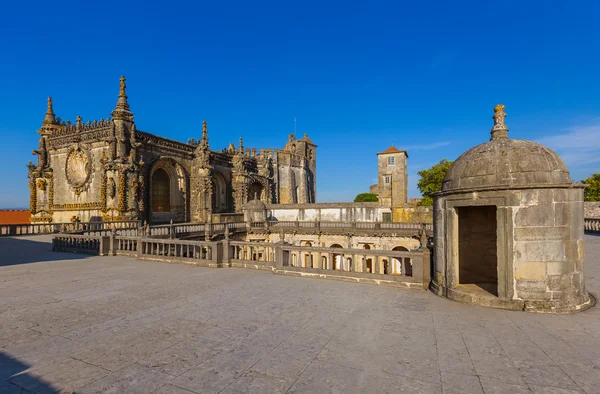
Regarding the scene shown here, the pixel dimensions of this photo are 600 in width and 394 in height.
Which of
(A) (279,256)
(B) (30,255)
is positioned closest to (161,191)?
(B) (30,255)

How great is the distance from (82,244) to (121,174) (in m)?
10.2

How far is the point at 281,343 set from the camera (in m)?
4.49

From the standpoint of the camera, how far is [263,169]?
4278 centimetres

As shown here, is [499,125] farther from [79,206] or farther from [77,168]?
[77,168]

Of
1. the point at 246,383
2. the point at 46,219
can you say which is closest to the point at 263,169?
the point at 46,219

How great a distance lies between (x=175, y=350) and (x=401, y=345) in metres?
3.31

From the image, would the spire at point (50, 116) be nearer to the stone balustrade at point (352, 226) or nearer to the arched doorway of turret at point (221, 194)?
the arched doorway of turret at point (221, 194)

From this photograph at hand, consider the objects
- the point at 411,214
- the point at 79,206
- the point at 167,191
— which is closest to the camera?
the point at 79,206

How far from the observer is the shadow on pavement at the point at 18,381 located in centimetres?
328

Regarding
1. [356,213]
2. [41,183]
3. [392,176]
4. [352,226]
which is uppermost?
[392,176]

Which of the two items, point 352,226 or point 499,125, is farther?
point 352,226

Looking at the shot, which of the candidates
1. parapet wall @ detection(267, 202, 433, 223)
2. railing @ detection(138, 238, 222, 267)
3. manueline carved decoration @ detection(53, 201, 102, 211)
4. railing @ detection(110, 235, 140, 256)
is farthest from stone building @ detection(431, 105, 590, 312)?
parapet wall @ detection(267, 202, 433, 223)

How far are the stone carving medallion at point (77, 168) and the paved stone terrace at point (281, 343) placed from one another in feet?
72.5

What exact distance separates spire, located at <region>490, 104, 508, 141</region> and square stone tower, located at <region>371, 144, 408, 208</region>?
114ft
